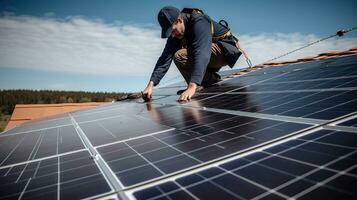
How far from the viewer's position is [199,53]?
5.23 m

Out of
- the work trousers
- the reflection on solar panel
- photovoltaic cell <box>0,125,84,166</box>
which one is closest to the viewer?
the reflection on solar panel

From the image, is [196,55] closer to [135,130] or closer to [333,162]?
[135,130]

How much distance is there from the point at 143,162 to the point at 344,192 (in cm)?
135

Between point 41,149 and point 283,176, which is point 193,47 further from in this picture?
point 283,176

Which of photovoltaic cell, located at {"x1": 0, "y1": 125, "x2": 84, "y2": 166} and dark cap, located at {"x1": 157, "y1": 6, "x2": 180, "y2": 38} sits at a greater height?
dark cap, located at {"x1": 157, "y1": 6, "x2": 180, "y2": 38}

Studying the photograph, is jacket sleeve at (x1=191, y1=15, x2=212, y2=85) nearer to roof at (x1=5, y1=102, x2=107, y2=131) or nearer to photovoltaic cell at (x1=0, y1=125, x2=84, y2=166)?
photovoltaic cell at (x1=0, y1=125, x2=84, y2=166)

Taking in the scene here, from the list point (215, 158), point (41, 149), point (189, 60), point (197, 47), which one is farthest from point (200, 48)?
point (215, 158)

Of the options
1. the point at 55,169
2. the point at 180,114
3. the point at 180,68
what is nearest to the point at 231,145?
the point at 55,169

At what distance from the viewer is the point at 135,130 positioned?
134 inches

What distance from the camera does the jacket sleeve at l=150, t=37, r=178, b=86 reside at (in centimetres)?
688

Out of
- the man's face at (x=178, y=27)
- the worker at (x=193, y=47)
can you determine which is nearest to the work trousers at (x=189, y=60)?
the worker at (x=193, y=47)

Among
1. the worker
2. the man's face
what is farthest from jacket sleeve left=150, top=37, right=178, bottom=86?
the man's face

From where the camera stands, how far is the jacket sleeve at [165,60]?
688 cm

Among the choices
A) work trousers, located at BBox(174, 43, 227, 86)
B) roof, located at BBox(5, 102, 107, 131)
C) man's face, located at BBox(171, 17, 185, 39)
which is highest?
man's face, located at BBox(171, 17, 185, 39)
